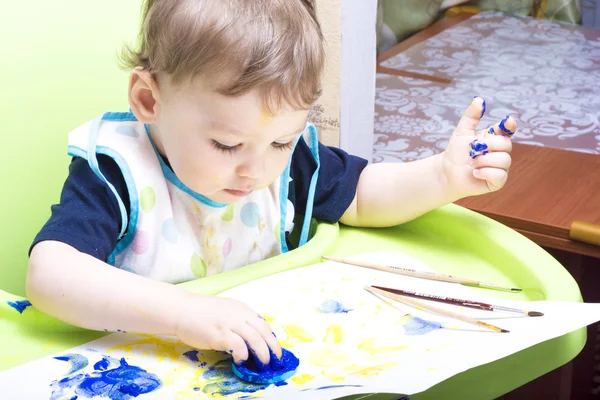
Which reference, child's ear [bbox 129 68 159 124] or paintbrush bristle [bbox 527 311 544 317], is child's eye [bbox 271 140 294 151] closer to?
child's ear [bbox 129 68 159 124]

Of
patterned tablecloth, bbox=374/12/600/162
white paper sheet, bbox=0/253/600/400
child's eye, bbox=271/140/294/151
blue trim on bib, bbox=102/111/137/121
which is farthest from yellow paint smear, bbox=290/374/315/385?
patterned tablecloth, bbox=374/12/600/162

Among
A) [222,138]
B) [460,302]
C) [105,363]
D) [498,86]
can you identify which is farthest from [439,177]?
[498,86]

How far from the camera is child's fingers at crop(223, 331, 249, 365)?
64 cm

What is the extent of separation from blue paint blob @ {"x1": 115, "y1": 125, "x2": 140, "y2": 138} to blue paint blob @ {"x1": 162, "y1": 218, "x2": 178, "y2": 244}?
0.29 ft

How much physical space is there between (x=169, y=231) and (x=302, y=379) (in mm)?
230

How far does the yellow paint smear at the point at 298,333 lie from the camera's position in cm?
70

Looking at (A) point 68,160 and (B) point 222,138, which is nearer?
(B) point 222,138

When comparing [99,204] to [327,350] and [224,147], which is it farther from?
[327,350]

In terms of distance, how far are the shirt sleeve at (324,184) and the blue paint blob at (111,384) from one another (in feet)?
1.00

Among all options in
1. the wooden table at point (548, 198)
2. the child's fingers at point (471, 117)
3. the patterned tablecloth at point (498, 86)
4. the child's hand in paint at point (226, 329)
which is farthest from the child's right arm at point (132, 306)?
the patterned tablecloth at point (498, 86)

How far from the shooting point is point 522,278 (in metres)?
0.81

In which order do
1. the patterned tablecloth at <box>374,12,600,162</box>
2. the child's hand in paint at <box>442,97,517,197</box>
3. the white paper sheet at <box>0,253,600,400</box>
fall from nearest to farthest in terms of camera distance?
the white paper sheet at <box>0,253,600,400</box> → the child's hand in paint at <box>442,97,517,197</box> → the patterned tablecloth at <box>374,12,600,162</box>

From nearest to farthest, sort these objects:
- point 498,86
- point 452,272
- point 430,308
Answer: point 430,308 < point 452,272 < point 498,86

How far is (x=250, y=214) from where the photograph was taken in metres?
0.86
